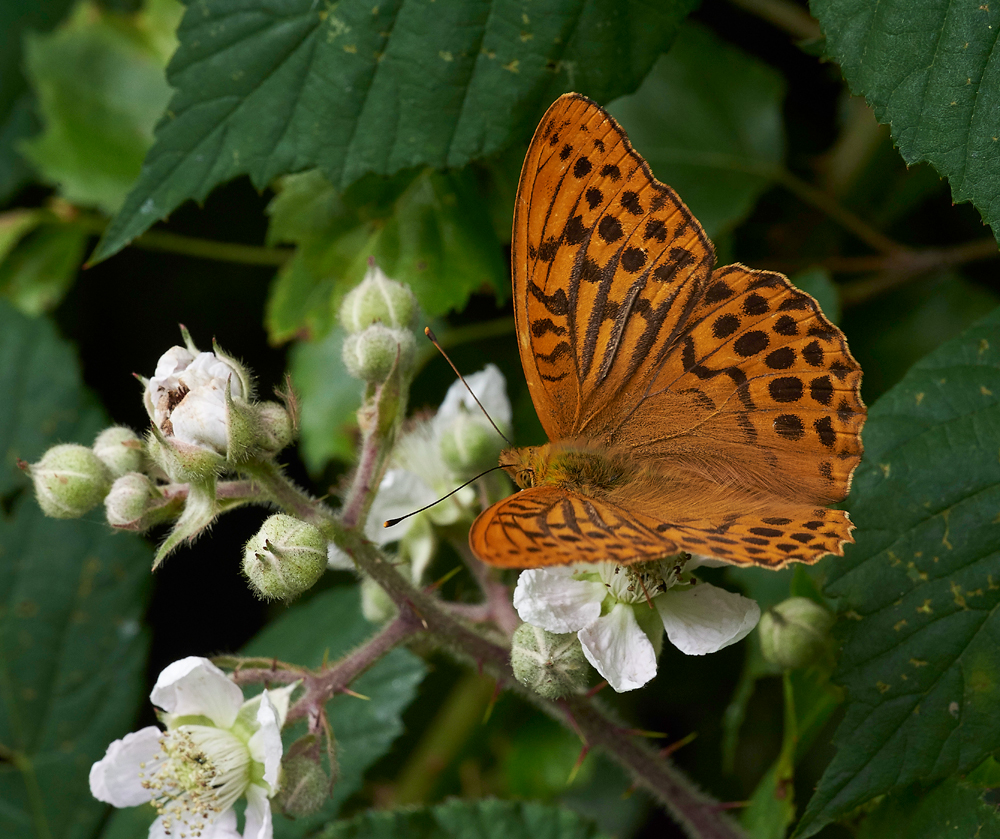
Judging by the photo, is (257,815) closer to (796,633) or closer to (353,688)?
(353,688)

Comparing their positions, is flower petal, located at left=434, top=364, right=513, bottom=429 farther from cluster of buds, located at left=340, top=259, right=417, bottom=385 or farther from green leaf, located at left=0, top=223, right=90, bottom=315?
green leaf, located at left=0, top=223, right=90, bottom=315

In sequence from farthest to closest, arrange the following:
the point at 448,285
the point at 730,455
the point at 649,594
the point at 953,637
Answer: the point at 448,285, the point at 730,455, the point at 649,594, the point at 953,637

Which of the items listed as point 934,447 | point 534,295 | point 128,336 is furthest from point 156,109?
point 934,447

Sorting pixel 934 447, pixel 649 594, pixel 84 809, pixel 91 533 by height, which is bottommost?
pixel 84 809

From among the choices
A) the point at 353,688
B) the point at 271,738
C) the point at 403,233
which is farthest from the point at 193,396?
the point at 353,688

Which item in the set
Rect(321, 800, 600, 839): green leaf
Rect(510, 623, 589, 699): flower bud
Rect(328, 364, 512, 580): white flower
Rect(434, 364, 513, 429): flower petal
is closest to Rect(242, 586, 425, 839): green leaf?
Rect(321, 800, 600, 839): green leaf

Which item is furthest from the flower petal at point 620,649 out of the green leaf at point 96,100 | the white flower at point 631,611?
the green leaf at point 96,100

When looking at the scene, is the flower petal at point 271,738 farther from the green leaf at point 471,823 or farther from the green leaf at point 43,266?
the green leaf at point 43,266

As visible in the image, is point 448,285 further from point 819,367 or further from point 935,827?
point 935,827
